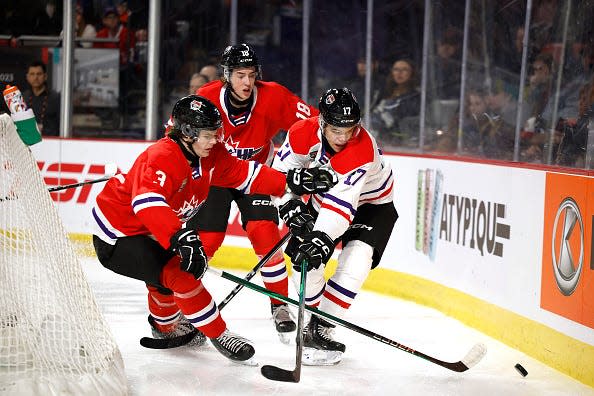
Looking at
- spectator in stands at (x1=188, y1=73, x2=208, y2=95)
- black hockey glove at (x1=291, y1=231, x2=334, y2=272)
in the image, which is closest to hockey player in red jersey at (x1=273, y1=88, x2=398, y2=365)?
black hockey glove at (x1=291, y1=231, x2=334, y2=272)

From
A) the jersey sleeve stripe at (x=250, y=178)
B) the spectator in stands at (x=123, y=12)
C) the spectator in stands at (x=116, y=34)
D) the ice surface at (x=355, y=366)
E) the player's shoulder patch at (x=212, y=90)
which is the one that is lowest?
the ice surface at (x=355, y=366)

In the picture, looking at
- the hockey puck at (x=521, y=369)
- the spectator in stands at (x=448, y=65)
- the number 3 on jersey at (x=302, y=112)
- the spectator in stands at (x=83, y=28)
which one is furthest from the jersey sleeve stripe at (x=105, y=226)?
the spectator in stands at (x=83, y=28)

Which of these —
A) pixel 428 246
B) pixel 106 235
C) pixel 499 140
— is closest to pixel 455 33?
pixel 499 140

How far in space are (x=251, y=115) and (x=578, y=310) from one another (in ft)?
5.02

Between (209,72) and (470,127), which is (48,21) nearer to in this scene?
(209,72)

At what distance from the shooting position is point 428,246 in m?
4.88

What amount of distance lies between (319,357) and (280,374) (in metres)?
0.34

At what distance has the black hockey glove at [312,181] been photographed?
3.43 meters

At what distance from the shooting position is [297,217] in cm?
350

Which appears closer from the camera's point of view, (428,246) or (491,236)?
(491,236)

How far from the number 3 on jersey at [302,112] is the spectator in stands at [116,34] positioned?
2.71 m

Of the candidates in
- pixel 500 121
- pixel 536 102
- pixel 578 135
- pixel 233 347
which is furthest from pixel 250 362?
pixel 500 121

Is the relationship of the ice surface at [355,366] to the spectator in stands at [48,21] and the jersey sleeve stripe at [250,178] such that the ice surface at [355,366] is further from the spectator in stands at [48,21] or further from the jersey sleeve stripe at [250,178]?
the spectator in stands at [48,21]

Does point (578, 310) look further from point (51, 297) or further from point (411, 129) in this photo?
point (411, 129)
